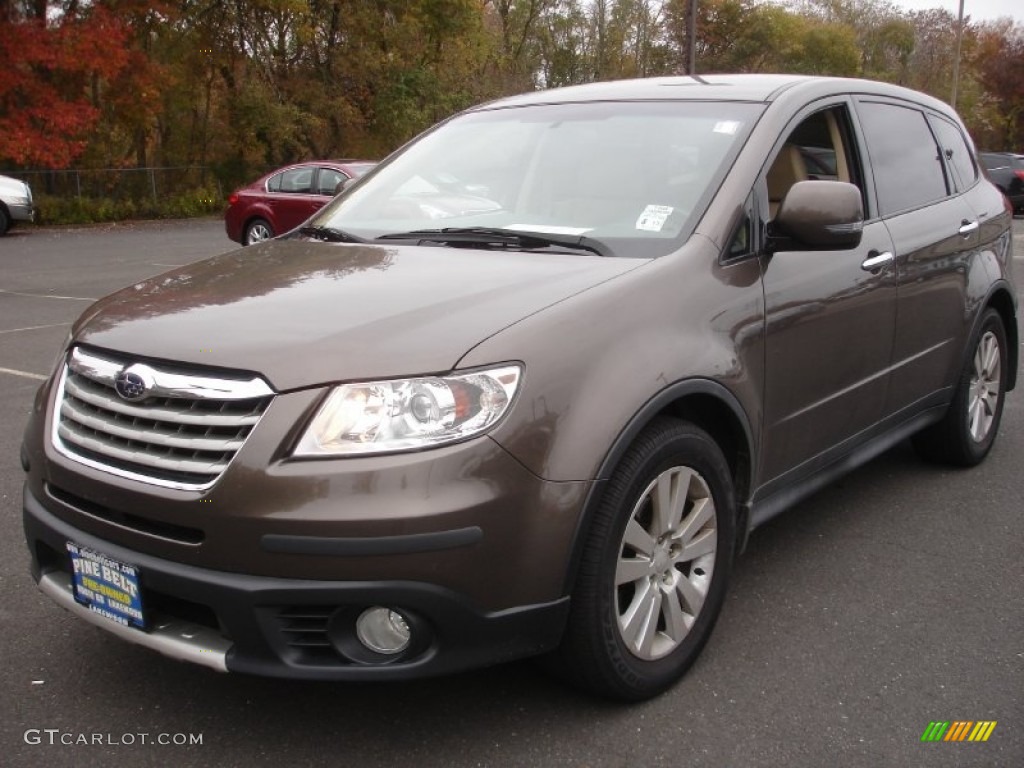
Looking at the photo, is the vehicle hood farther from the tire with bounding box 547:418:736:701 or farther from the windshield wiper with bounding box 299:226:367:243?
the tire with bounding box 547:418:736:701

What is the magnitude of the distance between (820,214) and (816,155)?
803 millimetres

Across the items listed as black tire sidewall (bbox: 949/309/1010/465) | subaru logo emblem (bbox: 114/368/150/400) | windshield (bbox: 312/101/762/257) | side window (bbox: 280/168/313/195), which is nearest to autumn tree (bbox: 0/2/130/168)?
side window (bbox: 280/168/313/195)

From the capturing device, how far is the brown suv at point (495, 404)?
2324 millimetres

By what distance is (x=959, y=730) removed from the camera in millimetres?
2721

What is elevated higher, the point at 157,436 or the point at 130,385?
the point at 130,385

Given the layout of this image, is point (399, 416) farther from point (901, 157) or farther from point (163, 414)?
point (901, 157)

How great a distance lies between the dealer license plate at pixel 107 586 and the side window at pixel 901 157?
3021 mm

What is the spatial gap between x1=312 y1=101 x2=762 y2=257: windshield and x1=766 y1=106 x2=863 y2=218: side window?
233 mm

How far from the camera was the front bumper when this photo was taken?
7.59 feet

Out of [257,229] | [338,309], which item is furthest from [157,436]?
[257,229]

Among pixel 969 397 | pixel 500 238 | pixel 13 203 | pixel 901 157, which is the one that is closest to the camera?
pixel 500 238

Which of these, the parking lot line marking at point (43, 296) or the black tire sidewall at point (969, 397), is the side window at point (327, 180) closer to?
the parking lot line marking at point (43, 296)

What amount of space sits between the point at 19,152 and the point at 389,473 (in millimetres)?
22484

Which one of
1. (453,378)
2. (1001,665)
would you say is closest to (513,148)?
(453,378)
